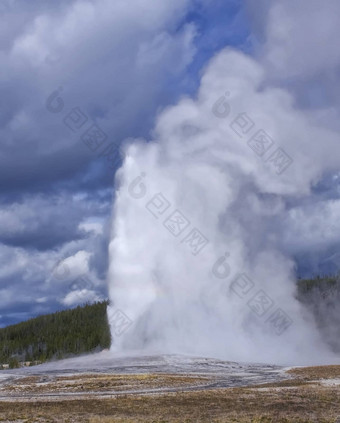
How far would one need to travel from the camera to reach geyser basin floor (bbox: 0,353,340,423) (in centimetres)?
2561

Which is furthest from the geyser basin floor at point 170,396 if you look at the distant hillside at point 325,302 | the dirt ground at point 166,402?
the distant hillside at point 325,302

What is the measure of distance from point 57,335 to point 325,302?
68.9 meters

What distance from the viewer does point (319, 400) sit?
30.3 m

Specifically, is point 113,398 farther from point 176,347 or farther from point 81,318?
point 81,318

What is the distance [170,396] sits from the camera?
1355 inches

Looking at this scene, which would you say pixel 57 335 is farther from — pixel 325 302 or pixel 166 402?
pixel 166 402

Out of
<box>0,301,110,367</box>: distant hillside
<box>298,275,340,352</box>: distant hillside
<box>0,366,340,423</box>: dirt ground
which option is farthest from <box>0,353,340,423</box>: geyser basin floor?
<box>0,301,110,367</box>: distant hillside

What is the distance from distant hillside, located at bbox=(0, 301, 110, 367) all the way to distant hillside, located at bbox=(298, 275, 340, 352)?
47570mm

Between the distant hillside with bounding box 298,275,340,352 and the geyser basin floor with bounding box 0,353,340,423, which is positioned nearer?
the geyser basin floor with bounding box 0,353,340,423

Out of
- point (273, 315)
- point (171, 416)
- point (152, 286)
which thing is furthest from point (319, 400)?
point (273, 315)

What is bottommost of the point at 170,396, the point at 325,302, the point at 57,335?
the point at 325,302

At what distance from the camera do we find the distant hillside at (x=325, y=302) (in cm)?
11791

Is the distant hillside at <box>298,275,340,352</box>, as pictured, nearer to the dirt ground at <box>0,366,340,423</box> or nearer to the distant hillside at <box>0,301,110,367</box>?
the distant hillside at <box>0,301,110,367</box>

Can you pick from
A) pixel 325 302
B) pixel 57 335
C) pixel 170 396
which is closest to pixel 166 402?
pixel 170 396
